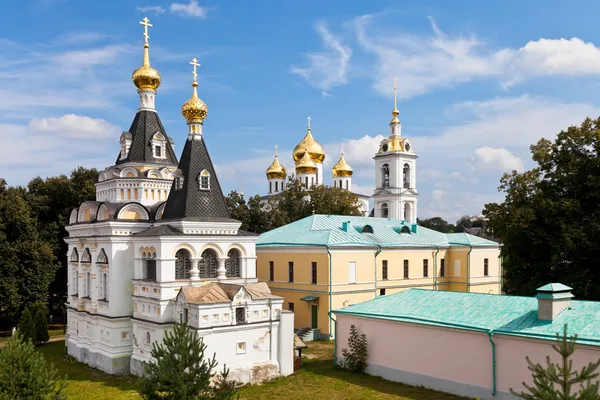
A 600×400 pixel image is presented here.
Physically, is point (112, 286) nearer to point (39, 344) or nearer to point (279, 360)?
point (279, 360)

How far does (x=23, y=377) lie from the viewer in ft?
40.9

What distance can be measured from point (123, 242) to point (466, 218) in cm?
14151

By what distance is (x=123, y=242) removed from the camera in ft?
73.4

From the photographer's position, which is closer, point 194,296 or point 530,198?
point 194,296

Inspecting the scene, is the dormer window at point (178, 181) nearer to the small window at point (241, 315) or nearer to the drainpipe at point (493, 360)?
the small window at point (241, 315)

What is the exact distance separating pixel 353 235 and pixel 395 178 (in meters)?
21.1

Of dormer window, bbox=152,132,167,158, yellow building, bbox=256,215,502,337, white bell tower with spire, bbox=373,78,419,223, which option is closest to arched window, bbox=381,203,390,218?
white bell tower with spire, bbox=373,78,419,223

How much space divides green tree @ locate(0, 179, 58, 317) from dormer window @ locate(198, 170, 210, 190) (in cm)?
1643

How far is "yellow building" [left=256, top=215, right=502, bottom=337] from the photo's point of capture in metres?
28.1

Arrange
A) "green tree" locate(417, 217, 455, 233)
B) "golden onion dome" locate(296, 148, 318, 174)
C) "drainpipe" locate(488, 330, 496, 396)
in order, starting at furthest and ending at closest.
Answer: "green tree" locate(417, 217, 455, 233) → "golden onion dome" locate(296, 148, 318, 174) → "drainpipe" locate(488, 330, 496, 396)

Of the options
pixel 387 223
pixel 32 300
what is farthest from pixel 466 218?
pixel 32 300

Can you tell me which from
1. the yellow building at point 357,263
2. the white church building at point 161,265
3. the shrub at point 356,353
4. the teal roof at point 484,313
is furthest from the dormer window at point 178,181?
the shrub at point 356,353

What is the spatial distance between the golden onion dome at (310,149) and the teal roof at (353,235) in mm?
26867

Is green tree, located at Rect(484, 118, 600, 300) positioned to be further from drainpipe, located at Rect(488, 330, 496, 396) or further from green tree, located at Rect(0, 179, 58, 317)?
green tree, located at Rect(0, 179, 58, 317)
